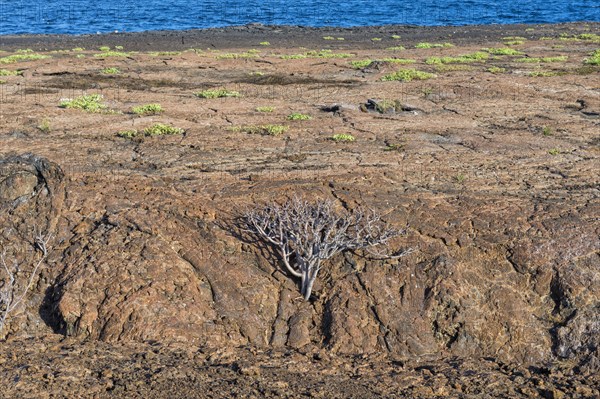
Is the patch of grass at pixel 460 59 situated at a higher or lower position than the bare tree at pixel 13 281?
higher

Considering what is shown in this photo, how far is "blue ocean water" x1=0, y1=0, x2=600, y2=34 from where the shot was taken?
55156 mm

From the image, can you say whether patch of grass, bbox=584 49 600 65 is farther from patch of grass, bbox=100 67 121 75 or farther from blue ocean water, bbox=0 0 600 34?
blue ocean water, bbox=0 0 600 34

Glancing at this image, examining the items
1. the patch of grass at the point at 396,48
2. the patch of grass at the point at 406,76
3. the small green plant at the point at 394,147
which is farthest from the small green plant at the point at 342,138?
the patch of grass at the point at 396,48

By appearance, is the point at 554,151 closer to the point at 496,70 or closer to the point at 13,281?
the point at 13,281

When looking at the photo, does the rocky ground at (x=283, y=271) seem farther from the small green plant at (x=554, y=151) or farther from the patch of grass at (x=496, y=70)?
the patch of grass at (x=496, y=70)

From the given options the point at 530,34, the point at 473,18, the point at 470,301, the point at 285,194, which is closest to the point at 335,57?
the point at 530,34

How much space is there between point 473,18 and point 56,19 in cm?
3004

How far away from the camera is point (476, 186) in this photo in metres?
11.6

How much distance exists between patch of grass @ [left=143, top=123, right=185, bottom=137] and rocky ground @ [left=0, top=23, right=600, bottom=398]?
20 centimetres

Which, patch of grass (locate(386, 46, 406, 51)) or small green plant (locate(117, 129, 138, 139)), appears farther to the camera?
patch of grass (locate(386, 46, 406, 51))

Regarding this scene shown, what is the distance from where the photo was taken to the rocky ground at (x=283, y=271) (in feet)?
25.8

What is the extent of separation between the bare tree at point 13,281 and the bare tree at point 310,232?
239 centimetres

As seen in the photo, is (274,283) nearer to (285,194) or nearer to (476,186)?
Answer: (285,194)

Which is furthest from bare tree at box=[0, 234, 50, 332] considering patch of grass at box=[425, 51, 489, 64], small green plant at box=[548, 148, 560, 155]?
patch of grass at box=[425, 51, 489, 64]
